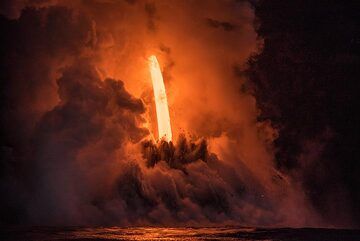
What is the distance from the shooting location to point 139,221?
71.6 metres

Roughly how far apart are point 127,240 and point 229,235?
28.7 ft

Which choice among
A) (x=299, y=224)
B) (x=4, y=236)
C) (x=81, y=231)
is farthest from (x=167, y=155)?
(x=4, y=236)

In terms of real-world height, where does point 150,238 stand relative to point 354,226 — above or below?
below

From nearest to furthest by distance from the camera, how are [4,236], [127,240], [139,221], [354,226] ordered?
[127,240], [4,236], [139,221], [354,226]

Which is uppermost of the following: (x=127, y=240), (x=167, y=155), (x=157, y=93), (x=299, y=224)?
(x=157, y=93)


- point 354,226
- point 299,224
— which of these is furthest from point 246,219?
point 354,226

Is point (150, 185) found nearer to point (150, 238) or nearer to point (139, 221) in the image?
point (139, 221)

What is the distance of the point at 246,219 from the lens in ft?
252

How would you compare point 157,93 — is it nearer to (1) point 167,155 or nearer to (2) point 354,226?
(1) point 167,155

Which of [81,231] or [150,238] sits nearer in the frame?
[150,238]

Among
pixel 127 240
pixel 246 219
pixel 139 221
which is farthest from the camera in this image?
pixel 246 219

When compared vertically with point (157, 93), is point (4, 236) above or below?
below

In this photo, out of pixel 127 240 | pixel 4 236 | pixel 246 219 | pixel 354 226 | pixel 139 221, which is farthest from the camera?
pixel 354 226

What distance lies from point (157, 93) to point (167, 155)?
6.35m
